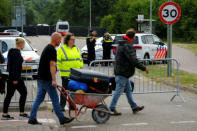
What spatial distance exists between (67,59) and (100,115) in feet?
5.03

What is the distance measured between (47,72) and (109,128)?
151cm

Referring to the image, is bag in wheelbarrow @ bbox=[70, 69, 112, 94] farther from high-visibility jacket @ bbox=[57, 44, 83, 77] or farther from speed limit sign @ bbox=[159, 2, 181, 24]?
speed limit sign @ bbox=[159, 2, 181, 24]

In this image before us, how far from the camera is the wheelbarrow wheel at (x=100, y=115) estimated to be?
336 inches

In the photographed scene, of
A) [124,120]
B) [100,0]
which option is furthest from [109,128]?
[100,0]

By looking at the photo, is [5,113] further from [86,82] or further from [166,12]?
[166,12]

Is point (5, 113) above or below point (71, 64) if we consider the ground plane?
below

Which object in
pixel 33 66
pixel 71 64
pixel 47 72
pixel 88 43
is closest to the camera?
pixel 47 72

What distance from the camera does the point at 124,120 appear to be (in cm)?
893

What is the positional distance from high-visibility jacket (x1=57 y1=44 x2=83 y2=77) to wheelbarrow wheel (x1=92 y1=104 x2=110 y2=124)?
1.30m

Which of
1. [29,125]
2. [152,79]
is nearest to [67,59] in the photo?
[29,125]

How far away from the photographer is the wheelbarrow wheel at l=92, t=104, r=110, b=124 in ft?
28.0

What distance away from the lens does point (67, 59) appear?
371 inches

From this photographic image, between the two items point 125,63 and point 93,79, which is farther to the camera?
point 125,63

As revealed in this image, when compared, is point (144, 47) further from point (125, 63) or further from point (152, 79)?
point (125, 63)
